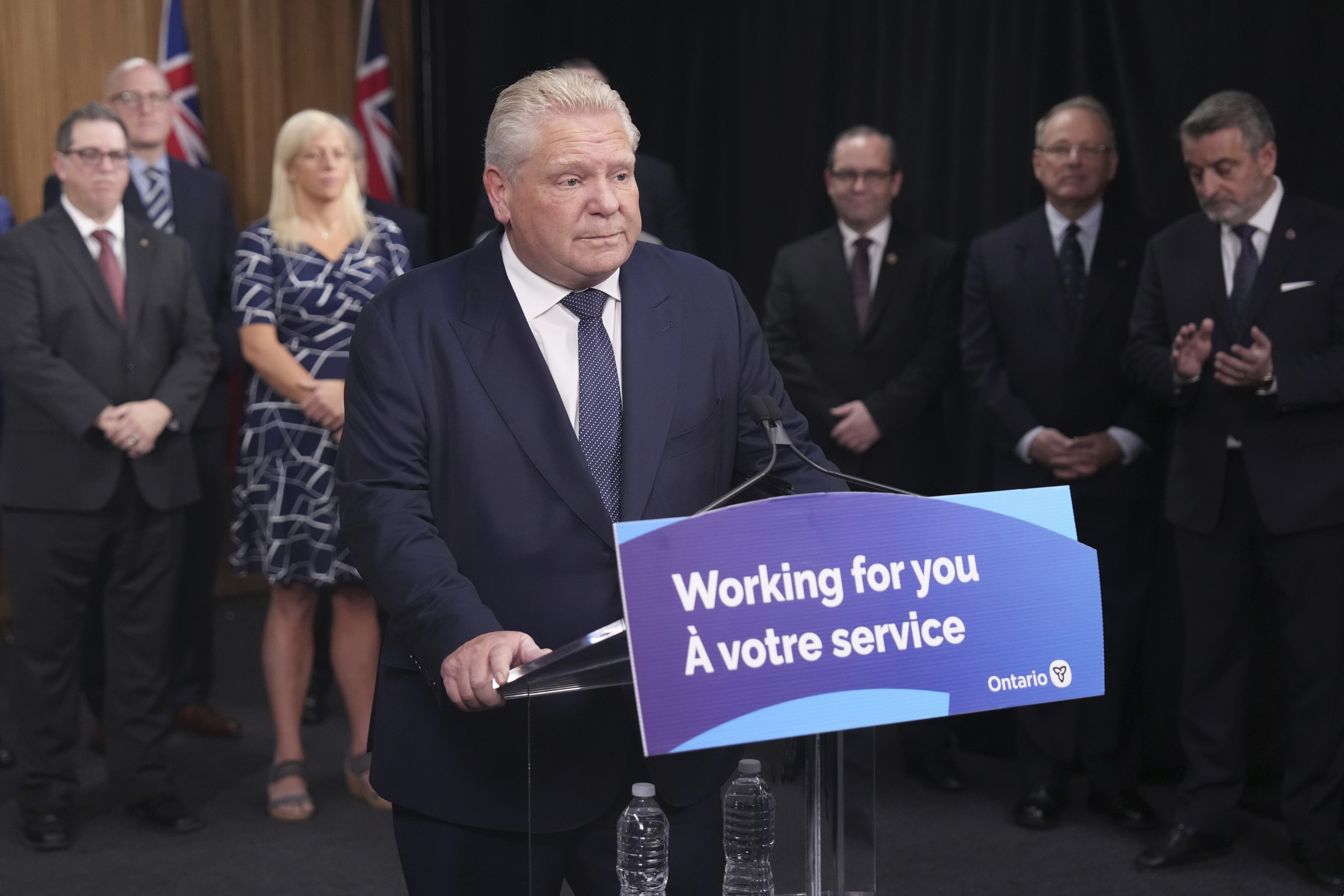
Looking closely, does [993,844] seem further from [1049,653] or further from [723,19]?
[723,19]

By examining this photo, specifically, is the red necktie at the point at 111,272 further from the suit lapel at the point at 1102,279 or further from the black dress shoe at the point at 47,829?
→ the suit lapel at the point at 1102,279

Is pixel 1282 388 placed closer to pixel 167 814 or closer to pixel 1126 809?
pixel 1126 809

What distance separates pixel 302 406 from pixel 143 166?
51.5 inches

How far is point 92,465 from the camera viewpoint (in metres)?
3.60

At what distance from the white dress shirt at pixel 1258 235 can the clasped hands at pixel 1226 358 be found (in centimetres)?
16

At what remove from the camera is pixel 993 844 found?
358cm

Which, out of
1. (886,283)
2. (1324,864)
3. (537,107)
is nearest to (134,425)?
(886,283)

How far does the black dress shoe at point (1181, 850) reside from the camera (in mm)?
3404

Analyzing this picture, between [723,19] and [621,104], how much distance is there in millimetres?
3711

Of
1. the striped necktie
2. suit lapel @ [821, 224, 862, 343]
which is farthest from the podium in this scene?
the striped necktie

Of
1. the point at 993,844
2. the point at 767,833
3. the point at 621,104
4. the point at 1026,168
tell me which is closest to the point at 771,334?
the point at 1026,168

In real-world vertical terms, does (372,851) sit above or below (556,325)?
below

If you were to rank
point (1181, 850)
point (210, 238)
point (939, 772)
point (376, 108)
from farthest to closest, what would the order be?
point (376, 108) → point (210, 238) → point (939, 772) → point (1181, 850)

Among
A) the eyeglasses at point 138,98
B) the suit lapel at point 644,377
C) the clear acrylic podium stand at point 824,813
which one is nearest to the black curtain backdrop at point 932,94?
the eyeglasses at point 138,98
